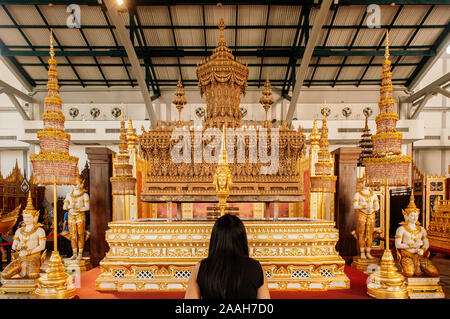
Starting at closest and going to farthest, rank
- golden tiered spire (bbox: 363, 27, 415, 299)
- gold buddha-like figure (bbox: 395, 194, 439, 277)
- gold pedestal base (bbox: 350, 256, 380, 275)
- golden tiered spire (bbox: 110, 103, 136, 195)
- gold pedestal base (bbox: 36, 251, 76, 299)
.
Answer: gold pedestal base (bbox: 36, 251, 76, 299) → golden tiered spire (bbox: 363, 27, 415, 299) → gold buddha-like figure (bbox: 395, 194, 439, 277) → gold pedestal base (bbox: 350, 256, 380, 275) → golden tiered spire (bbox: 110, 103, 136, 195)

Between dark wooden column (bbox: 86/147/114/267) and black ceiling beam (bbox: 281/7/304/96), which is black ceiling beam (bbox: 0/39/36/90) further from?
black ceiling beam (bbox: 281/7/304/96)

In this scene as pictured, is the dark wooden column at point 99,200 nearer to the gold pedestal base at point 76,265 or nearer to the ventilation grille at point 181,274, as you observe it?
the gold pedestal base at point 76,265

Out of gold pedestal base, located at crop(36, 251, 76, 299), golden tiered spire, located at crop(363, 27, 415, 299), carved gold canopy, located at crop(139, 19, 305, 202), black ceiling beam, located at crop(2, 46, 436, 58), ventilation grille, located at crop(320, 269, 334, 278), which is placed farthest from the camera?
black ceiling beam, located at crop(2, 46, 436, 58)

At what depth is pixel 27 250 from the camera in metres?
4.35

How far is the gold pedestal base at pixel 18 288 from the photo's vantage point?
4223 millimetres

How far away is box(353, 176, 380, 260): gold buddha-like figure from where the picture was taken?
600cm

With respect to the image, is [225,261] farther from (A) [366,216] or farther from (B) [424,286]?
(A) [366,216]

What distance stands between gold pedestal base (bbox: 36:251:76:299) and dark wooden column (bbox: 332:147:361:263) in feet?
20.7

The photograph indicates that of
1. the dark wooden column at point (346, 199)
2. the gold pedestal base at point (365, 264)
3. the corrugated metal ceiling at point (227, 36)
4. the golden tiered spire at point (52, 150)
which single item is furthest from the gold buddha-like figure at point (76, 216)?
the corrugated metal ceiling at point (227, 36)

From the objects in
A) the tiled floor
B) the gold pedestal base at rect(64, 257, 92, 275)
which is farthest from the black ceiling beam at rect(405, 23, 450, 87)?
the gold pedestal base at rect(64, 257, 92, 275)

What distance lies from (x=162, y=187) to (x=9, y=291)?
3129mm

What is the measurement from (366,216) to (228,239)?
220 inches

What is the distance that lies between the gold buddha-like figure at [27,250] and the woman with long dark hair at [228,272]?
4137 millimetres

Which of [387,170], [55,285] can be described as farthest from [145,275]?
[387,170]
